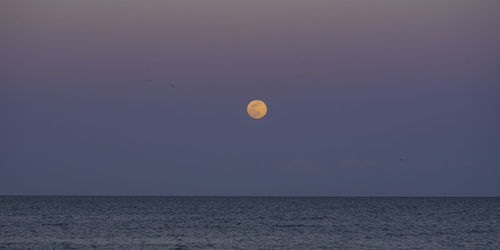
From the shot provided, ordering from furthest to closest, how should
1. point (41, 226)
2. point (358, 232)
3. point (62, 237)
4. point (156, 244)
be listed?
1. point (41, 226)
2. point (358, 232)
3. point (62, 237)
4. point (156, 244)

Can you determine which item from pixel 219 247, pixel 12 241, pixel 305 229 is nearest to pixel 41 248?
pixel 12 241

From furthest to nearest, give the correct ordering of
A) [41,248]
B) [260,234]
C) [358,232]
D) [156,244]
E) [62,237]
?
[358,232] → [260,234] → [62,237] → [156,244] → [41,248]

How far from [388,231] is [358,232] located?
190 inches

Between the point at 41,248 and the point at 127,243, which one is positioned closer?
the point at 41,248

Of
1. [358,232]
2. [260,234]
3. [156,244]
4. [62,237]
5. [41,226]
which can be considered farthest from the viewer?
[41,226]

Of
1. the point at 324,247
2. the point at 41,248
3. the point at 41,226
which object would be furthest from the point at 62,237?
the point at 324,247

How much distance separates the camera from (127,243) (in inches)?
2388

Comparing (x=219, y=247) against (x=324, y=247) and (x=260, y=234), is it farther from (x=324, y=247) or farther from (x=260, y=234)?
(x=260, y=234)

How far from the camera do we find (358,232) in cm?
7662

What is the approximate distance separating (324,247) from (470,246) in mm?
14789

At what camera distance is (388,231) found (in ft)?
260

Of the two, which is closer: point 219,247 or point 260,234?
point 219,247

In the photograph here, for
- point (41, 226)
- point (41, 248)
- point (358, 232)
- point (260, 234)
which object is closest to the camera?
point (41, 248)

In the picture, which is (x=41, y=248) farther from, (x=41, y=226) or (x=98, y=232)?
(x=41, y=226)
